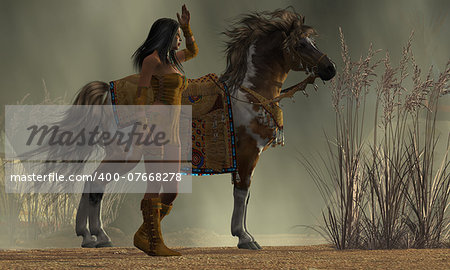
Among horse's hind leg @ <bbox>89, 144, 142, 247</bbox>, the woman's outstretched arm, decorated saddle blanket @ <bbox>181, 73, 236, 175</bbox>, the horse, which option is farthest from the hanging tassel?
horse's hind leg @ <bbox>89, 144, 142, 247</bbox>

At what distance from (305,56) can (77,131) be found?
208 centimetres

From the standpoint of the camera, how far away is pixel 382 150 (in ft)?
17.1

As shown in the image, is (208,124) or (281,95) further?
(281,95)

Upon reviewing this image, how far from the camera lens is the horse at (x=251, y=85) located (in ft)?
16.0

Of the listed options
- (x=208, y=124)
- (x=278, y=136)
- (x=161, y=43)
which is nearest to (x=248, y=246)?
(x=278, y=136)

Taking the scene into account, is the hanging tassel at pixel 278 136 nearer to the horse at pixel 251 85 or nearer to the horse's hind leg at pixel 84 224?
the horse at pixel 251 85

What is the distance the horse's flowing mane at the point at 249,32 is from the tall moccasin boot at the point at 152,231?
1622 mm

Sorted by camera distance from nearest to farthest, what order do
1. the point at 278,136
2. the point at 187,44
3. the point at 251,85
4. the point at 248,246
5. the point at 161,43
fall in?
the point at 161,43, the point at 187,44, the point at 248,246, the point at 278,136, the point at 251,85

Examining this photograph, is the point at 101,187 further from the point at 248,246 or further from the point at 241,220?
the point at 248,246

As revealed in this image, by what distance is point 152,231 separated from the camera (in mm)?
3805

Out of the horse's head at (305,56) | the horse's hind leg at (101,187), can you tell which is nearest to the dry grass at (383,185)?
the horse's head at (305,56)

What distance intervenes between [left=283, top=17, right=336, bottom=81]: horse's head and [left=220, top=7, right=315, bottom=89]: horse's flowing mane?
10mm

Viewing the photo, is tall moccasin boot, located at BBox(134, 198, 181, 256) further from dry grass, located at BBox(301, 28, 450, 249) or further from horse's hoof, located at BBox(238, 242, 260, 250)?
dry grass, located at BBox(301, 28, 450, 249)

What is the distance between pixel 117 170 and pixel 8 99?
5497 mm
